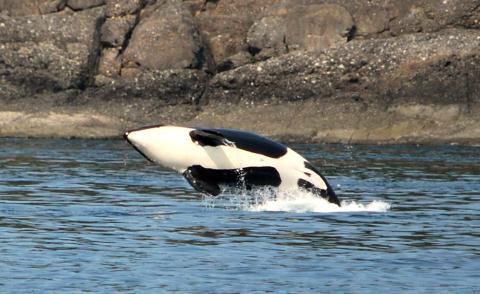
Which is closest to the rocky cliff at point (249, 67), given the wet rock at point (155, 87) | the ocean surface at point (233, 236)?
the wet rock at point (155, 87)

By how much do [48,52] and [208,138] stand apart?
3138 centimetres

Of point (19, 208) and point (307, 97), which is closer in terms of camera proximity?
point (19, 208)

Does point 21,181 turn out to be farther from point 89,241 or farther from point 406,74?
point 406,74

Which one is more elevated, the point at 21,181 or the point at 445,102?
the point at 445,102

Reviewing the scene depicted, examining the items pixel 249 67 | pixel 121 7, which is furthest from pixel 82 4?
pixel 249 67

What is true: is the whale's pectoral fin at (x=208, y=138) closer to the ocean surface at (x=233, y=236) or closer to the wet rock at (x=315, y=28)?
the ocean surface at (x=233, y=236)

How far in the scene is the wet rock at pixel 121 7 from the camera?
176 ft

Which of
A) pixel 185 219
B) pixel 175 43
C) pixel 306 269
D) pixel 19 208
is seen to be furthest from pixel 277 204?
pixel 175 43

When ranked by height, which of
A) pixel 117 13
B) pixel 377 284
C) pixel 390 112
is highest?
pixel 117 13

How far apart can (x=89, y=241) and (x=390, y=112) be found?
103 feet

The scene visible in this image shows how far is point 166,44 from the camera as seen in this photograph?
170 feet

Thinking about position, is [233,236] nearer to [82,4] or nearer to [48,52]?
[48,52]

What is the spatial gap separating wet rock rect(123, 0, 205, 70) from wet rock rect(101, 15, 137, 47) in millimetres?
419

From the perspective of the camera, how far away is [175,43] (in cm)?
5200
